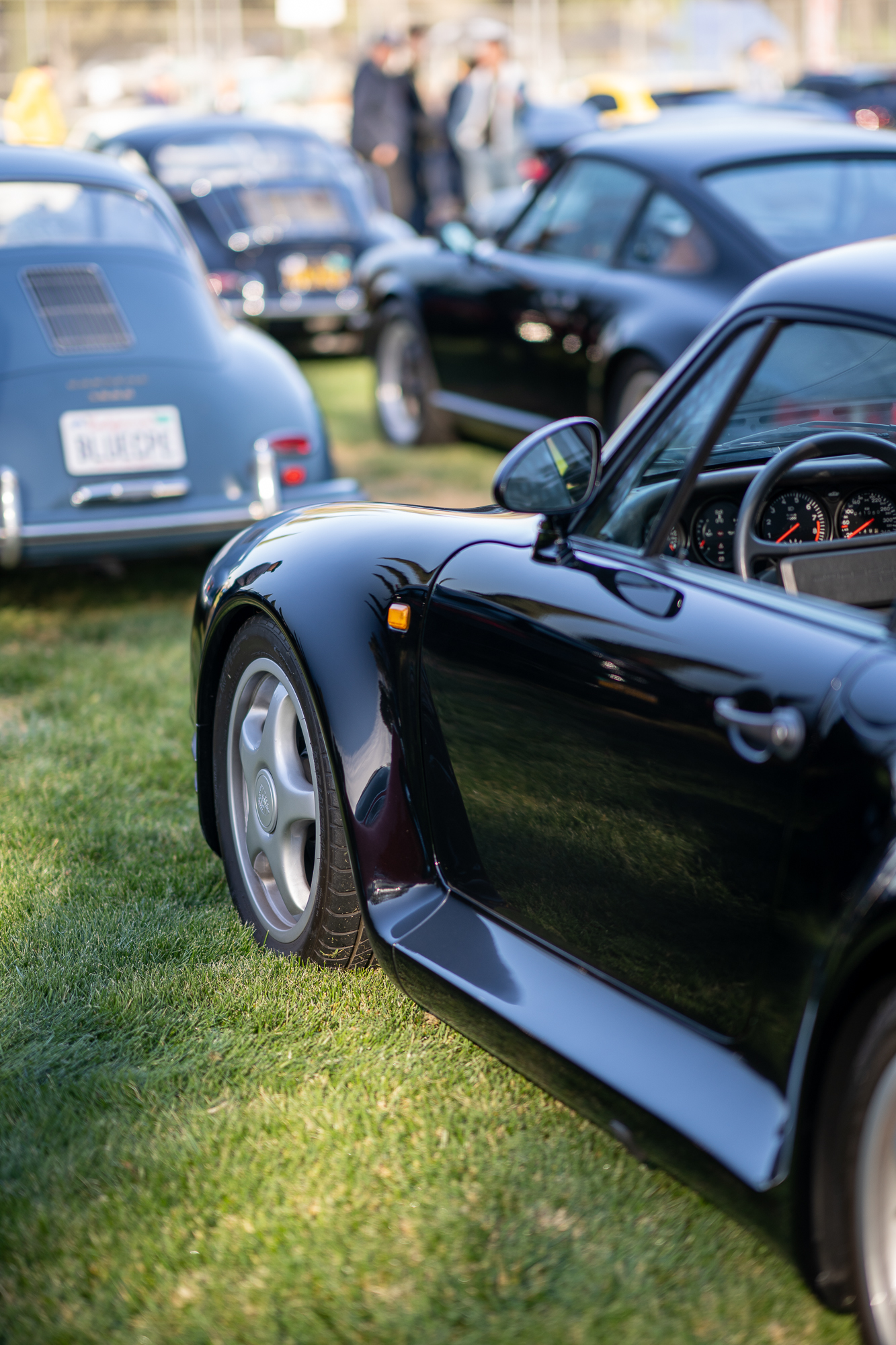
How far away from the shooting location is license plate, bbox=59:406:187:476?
5.30 m

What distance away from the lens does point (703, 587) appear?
223 cm

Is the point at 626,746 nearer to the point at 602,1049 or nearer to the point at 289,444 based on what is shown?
the point at 602,1049

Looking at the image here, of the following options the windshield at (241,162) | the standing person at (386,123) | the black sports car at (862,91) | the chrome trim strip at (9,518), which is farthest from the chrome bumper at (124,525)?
the black sports car at (862,91)

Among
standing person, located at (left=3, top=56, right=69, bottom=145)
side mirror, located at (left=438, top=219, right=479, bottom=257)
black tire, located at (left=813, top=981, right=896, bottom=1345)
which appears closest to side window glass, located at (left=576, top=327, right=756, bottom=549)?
black tire, located at (left=813, top=981, right=896, bottom=1345)

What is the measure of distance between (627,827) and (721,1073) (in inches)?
14.8

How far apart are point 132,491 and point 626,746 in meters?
3.49

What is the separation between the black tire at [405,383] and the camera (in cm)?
827

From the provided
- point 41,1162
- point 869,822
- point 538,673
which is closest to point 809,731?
point 869,822

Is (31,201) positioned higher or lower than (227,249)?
higher

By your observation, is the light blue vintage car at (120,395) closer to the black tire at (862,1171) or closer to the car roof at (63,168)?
the car roof at (63,168)

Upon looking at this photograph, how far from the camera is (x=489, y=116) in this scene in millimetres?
14062

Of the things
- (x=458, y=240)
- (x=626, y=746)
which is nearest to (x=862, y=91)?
(x=458, y=240)

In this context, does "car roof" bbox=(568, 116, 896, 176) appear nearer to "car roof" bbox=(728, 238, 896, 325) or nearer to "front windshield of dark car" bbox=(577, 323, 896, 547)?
"front windshield of dark car" bbox=(577, 323, 896, 547)

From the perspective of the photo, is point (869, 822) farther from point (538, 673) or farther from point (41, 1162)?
point (41, 1162)
